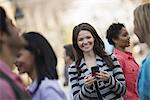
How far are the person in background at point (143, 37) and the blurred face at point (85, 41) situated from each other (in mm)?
787

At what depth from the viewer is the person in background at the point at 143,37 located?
4.96 m

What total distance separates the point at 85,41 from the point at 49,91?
5.96 feet

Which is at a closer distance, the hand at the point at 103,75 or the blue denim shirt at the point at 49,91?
the blue denim shirt at the point at 49,91

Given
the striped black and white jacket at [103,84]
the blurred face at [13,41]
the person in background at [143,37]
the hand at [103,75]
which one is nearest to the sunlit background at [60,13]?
the striped black and white jacket at [103,84]

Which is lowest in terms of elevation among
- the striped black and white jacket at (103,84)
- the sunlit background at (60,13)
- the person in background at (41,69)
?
the striped black and white jacket at (103,84)

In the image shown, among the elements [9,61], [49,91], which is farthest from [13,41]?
[49,91]

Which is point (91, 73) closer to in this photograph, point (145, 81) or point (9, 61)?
point (145, 81)

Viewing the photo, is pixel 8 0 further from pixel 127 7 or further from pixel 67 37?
pixel 127 7

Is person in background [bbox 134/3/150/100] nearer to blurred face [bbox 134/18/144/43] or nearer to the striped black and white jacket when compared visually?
blurred face [bbox 134/18/144/43]

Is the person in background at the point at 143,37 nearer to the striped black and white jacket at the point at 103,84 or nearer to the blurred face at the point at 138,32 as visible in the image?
the blurred face at the point at 138,32

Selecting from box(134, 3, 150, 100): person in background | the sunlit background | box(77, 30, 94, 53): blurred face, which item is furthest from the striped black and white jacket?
the sunlit background

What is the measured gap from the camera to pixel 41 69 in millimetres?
4176

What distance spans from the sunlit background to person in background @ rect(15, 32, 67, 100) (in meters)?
14.0

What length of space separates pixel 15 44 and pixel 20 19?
18.5 metres
